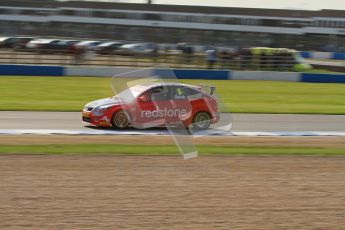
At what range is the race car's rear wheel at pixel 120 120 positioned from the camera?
15047 millimetres

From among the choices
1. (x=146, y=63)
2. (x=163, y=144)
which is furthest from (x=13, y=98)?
(x=146, y=63)

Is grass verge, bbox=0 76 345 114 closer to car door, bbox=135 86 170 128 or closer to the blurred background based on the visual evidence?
car door, bbox=135 86 170 128

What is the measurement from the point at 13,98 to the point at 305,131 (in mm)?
10623

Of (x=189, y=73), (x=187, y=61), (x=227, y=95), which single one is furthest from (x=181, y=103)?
(x=187, y=61)

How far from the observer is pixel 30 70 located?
29.3 metres

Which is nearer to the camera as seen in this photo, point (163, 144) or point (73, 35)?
point (163, 144)

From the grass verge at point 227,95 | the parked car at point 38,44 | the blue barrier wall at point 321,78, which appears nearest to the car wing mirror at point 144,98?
the grass verge at point 227,95

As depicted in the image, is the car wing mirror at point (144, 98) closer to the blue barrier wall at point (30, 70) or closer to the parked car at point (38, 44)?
the blue barrier wall at point (30, 70)

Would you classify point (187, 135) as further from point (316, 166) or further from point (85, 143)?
point (316, 166)

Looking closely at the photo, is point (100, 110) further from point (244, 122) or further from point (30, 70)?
point (30, 70)

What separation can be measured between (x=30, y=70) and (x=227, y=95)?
10.8 meters

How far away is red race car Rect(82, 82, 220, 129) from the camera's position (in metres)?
14.8

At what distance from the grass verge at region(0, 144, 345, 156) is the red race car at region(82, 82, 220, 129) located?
2.22 metres

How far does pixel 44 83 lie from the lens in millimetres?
26172
